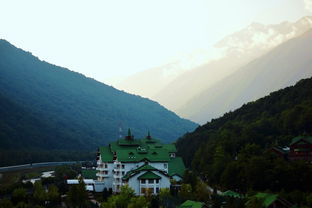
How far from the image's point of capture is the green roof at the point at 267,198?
60584 mm

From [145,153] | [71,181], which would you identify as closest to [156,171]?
[145,153]

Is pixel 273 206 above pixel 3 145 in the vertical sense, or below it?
below

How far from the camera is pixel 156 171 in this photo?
276 ft

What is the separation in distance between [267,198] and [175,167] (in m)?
36.2

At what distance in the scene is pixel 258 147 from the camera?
84.8 meters

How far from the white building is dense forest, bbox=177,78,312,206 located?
23.7 feet

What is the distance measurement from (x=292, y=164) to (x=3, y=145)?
11207 centimetres

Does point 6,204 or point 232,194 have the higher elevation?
point 232,194

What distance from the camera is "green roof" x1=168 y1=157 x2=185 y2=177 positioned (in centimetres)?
9506

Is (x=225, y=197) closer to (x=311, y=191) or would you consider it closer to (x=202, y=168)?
(x=311, y=191)

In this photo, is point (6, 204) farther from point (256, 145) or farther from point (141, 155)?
point (256, 145)

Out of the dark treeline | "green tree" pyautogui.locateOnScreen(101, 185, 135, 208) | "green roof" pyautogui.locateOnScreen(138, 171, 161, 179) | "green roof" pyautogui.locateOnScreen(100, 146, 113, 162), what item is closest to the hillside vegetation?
"green roof" pyautogui.locateOnScreen(138, 171, 161, 179)

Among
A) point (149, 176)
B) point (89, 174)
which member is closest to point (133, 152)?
point (149, 176)

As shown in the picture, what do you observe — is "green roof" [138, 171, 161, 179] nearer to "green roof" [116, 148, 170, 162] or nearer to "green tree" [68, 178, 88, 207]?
"green roof" [116, 148, 170, 162]
